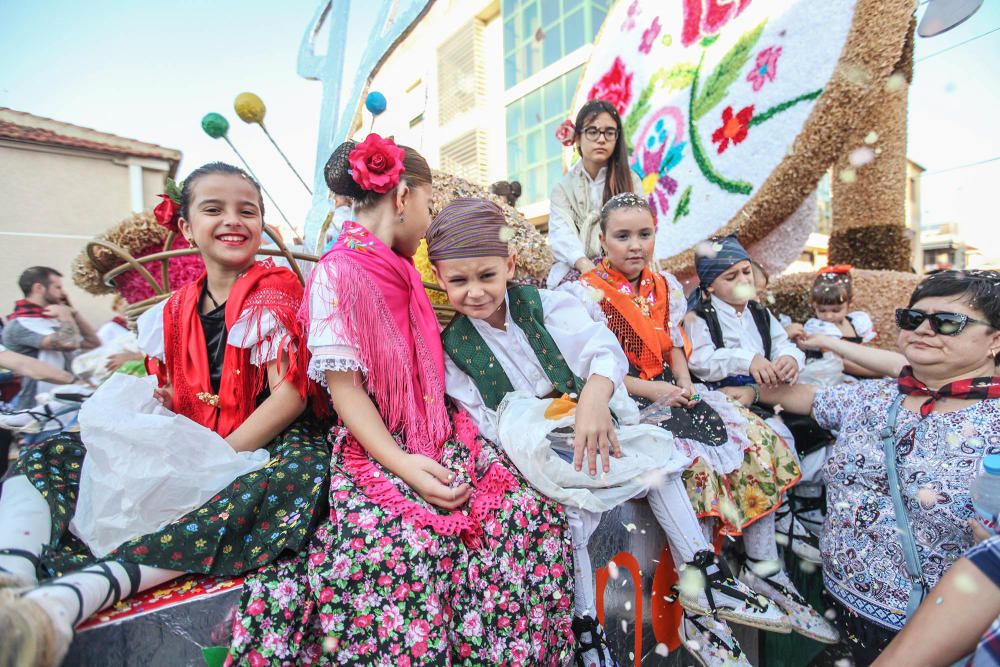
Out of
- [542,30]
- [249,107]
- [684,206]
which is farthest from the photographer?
[542,30]

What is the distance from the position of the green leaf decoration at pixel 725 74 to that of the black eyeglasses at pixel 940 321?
8.44ft

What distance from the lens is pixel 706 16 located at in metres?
3.89

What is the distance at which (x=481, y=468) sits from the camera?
1.58m

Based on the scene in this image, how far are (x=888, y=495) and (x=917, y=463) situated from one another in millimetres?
177

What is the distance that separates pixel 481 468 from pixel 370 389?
0.44m

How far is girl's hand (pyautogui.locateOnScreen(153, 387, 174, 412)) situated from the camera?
171 centimetres

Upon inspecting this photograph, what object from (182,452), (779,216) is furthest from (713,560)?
(779,216)

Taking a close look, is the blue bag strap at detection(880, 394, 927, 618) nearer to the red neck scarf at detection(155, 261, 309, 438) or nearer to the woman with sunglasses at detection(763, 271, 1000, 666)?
the woman with sunglasses at detection(763, 271, 1000, 666)

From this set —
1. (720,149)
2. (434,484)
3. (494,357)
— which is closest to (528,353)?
(494,357)

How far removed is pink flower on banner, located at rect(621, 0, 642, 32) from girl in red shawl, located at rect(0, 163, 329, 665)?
441 cm

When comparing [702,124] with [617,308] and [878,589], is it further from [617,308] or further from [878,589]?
[878,589]

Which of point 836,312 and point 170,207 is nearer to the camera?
point 170,207

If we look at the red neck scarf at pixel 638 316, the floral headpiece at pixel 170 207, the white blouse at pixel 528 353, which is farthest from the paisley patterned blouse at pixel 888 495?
the floral headpiece at pixel 170 207

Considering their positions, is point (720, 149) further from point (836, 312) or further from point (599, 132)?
point (836, 312)
